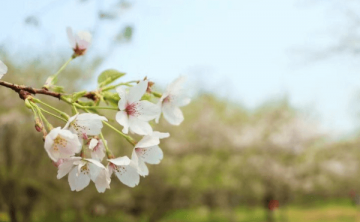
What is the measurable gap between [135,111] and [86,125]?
0.42ft

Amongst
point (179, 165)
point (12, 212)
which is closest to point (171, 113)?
point (12, 212)

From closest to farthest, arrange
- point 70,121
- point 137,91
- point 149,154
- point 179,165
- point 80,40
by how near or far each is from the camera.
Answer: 1. point 70,121
2. point 137,91
3. point 149,154
4. point 80,40
5. point 179,165

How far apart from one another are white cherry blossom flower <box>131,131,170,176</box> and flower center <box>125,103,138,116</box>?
68 millimetres

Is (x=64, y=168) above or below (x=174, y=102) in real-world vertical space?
below

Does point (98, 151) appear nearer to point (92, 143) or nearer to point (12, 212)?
point (92, 143)

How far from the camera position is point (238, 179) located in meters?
12.9

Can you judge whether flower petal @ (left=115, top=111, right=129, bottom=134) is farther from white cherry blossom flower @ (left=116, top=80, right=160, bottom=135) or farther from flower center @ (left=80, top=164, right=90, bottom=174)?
flower center @ (left=80, top=164, right=90, bottom=174)

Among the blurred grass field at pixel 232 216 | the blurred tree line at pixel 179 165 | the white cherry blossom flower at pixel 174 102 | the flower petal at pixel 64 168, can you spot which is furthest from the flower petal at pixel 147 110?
the blurred grass field at pixel 232 216

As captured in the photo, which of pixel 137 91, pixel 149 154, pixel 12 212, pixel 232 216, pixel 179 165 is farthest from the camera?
pixel 232 216

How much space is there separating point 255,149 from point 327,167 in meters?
4.97

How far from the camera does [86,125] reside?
3.18 ft

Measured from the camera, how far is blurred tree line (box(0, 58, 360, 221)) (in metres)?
8.15

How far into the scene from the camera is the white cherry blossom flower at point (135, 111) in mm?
1014

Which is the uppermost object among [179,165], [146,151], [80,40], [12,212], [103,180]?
[179,165]
